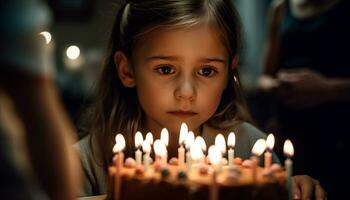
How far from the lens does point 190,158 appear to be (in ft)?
5.14

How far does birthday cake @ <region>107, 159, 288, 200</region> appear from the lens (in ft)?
4.60

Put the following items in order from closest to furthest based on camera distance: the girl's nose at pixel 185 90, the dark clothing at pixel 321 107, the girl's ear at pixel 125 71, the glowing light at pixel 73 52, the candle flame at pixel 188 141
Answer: the candle flame at pixel 188 141
the girl's nose at pixel 185 90
the girl's ear at pixel 125 71
the dark clothing at pixel 321 107
the glowing light at pixel 73 52

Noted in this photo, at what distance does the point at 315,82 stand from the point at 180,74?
0.97 metres

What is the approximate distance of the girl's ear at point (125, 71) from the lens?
7.11ft

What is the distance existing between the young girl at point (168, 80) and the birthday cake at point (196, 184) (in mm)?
314

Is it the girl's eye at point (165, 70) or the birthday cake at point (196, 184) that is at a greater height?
the girl's eye at point (165, 70)

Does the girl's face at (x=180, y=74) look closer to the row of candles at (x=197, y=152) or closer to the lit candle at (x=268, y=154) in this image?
the row of candles at (x=197, y=152)

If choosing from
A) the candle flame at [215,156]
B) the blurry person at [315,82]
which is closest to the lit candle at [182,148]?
the candle flame at [215,156]

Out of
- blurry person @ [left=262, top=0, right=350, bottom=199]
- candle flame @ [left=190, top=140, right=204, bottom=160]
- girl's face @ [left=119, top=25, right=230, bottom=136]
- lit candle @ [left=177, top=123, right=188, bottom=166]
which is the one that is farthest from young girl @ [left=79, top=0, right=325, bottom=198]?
blurry person @ [left=262, top=0, right=350, bottom=199]

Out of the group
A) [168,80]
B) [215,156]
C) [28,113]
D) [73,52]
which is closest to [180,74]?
[168,80]

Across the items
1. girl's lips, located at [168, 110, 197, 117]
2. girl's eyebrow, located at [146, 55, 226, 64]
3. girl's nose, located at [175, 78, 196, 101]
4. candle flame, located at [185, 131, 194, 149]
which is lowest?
candle flame, located at [185, 131, 194, 149]

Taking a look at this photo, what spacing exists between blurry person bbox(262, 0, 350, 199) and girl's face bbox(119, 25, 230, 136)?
2.15ft

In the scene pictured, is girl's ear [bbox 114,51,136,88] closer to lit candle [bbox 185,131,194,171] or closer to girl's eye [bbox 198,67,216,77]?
girl's eye [bbox 198,67,216,77]

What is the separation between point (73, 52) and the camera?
4.27m
